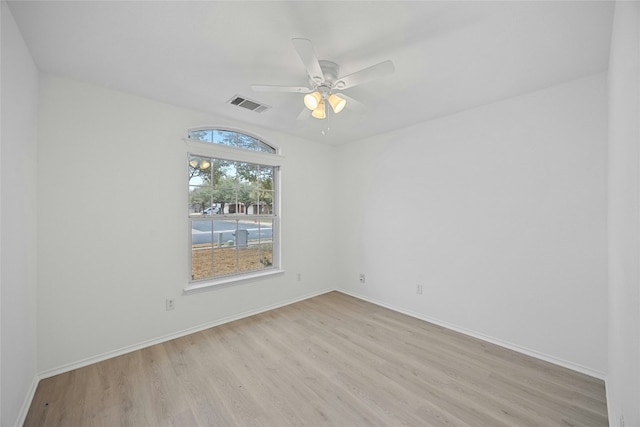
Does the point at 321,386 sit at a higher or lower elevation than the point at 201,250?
lower

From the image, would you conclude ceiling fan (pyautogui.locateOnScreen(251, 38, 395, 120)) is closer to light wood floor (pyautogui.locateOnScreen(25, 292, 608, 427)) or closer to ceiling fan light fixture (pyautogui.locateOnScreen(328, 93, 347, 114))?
ceiling fan light fixture (pyautogui.locateOnScreen(328, 93, 347, 114))

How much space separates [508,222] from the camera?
8.73 feet

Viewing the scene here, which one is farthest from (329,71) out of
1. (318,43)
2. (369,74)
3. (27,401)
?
(27,401)

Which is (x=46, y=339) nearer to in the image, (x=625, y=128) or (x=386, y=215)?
(x=386, y=215)

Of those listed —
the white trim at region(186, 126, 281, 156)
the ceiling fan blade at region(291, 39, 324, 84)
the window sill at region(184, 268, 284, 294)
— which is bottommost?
the window sill at region(184, 268, 284, 294)

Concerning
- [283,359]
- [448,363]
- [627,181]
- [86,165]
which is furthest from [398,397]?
[86,165]

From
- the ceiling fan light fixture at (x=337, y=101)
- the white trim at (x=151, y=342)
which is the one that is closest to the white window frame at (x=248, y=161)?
the white trim at (x=151, y=342)

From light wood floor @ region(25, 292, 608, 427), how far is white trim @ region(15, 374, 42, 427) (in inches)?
1.3

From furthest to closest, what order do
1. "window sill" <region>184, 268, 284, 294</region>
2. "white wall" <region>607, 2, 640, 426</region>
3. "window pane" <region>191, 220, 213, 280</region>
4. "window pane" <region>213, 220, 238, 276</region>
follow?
"window pane" <region>213, 220, 238, 276</region> → "window pane" <region>191, 220, 213, 280</region> → "window sill" <region>184, 268, 284, 294</region> → "white wall" <region>607, 2, 640, 426</region>

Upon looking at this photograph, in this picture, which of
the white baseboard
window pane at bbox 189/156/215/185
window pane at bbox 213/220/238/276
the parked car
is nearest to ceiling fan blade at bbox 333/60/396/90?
window pane at bbox 189/156/215/185

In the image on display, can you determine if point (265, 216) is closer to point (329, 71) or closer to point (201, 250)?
point (201, 250)

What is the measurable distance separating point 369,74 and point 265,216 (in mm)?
2562

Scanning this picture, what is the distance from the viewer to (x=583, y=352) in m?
2.25

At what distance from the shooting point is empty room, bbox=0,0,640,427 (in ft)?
5.20
